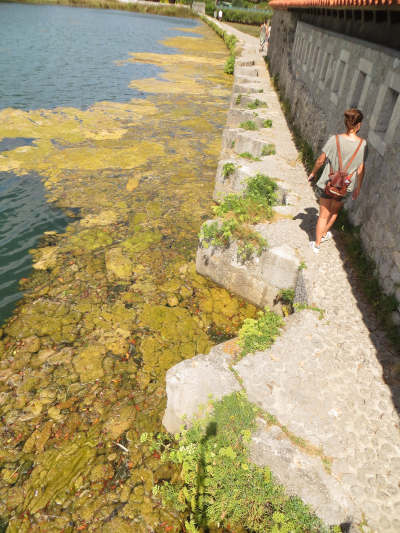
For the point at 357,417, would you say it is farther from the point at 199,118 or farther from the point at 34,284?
the point at 199,118

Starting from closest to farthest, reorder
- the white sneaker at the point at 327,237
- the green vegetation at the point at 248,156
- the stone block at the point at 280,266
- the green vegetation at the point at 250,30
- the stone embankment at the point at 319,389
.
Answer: the stone embankment at the point at 319,389
the stone block at the point at 280,266
the white sneaker at the point at 327,237
the green vegetation at the point at 248,156
the green vegetation at the point at 250,30

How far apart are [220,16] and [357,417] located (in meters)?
80.0

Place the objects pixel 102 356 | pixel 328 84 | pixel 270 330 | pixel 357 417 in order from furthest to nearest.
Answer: pixel 328 84
pixel 102 356
pixel 270 330
pixel 357 417

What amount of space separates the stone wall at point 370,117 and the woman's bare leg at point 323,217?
0.68 metres

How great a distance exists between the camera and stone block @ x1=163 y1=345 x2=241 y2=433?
13.1 feet

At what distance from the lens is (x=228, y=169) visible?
30.5 ft

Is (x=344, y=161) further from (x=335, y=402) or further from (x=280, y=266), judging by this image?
(x=335, y=402)

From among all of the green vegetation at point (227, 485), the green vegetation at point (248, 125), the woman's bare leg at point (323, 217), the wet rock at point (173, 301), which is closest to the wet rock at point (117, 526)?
the green vegetation at point (227, 485)

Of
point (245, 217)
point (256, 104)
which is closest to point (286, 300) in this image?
point (245, 217)

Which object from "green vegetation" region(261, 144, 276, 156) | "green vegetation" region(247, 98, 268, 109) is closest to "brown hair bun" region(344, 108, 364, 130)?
"green vegetation" region(261, 144, 276, 156)

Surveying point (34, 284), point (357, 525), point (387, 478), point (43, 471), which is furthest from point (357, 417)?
point (34, 284)

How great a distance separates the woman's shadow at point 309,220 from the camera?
22.2 feet

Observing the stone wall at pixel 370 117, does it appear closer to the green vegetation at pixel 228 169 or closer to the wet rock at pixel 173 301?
the green vegetation at pixel 228 169

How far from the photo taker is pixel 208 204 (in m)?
10.3
